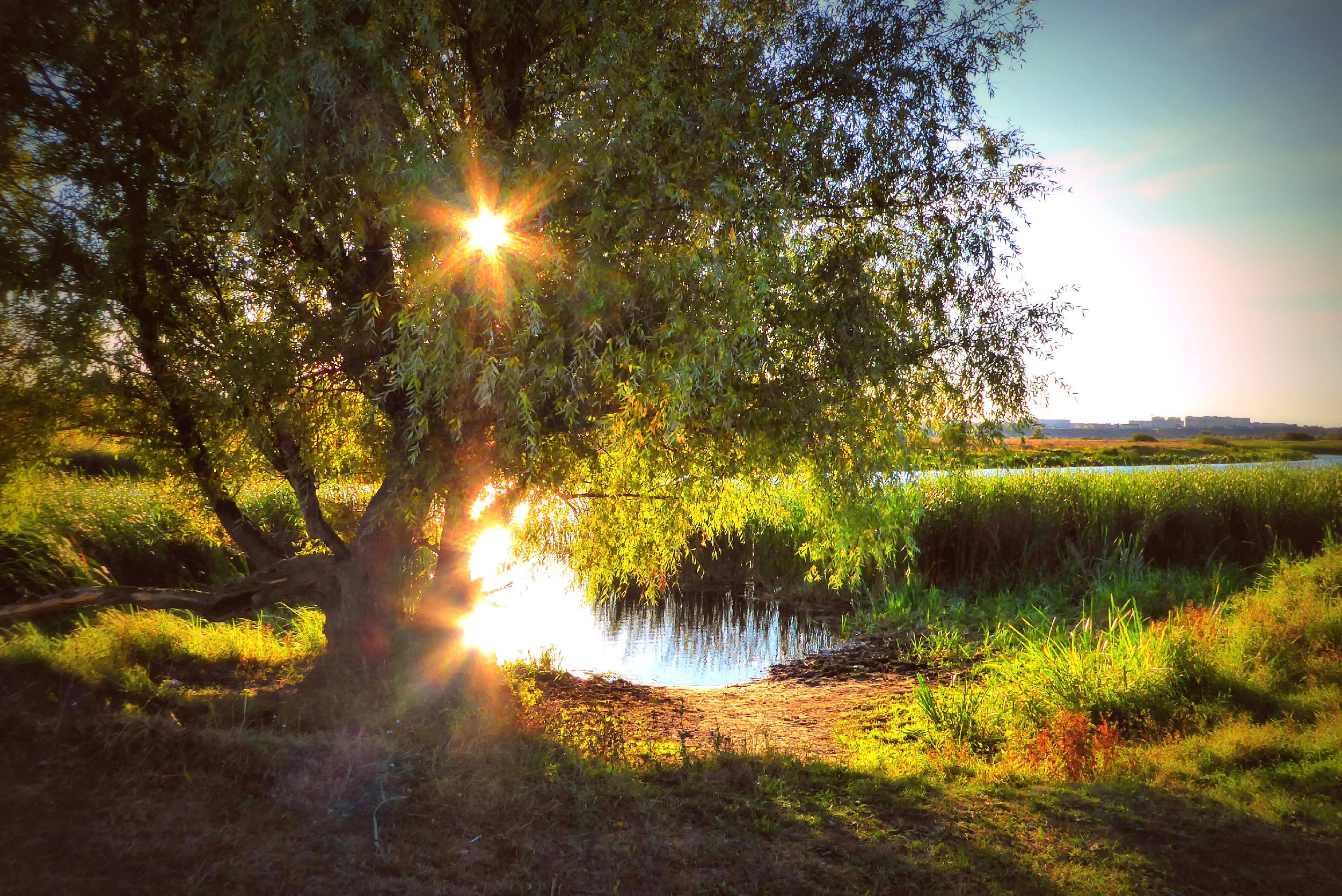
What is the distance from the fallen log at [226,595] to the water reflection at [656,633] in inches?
84.2

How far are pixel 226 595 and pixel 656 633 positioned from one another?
25.9ft

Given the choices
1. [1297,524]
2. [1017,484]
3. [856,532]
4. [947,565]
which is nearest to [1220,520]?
[1297,524]

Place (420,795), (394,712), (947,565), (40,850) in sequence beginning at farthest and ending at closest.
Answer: (947,565)
(394,712)
(420,795)
(40,850)

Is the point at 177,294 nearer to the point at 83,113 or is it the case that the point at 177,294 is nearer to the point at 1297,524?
the point at 83,113

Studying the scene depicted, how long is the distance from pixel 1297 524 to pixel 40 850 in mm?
18079

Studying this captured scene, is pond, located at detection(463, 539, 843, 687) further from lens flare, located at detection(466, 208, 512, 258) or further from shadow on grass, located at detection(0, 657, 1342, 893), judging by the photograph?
lens flare, located at detection(466, 208, 512, 258)

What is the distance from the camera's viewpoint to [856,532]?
7.57 m

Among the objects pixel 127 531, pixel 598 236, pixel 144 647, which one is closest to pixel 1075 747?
pixel 598 236

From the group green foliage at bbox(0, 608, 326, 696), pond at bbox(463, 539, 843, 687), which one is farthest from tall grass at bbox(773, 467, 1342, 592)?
green foliage at bbox(0, 608, 326, 696)

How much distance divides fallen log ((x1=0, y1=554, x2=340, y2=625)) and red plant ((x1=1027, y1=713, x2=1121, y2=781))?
254 inches

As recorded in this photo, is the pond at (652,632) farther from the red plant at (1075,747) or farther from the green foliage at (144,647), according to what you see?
the red plant at (1075,747)

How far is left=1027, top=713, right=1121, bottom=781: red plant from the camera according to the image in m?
6.10

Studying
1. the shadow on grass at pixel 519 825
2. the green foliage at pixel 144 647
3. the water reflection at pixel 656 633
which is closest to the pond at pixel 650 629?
the water reflection at pixel 656 633

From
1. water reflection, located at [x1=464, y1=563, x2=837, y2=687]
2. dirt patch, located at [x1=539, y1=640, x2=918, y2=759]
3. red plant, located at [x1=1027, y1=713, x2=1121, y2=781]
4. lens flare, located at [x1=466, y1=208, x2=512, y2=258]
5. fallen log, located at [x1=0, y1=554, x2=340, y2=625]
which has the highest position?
lens flare, located at [x1=466, y1=208, x2=512, y2=258]
